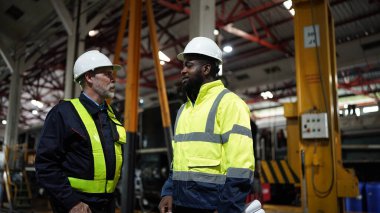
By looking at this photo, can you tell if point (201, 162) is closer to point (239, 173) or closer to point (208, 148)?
point (208, 148)

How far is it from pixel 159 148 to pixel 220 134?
6721mm

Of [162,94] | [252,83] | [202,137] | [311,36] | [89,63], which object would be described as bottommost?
[202,137]

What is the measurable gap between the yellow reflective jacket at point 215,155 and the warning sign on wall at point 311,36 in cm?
254

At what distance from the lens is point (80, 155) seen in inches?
89.8

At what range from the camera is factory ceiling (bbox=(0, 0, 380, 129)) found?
10461mm

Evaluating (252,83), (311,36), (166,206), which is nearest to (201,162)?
(166,206)

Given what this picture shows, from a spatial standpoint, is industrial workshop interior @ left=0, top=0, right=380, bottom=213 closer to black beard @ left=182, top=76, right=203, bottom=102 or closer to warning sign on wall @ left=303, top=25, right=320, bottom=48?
warning sign on wall @ left=303, top=25, right=320, bottom=48

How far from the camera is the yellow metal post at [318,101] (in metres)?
4.10

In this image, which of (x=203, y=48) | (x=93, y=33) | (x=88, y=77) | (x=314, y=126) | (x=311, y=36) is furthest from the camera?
(x=93, y=33)

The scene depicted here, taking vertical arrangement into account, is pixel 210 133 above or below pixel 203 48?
below

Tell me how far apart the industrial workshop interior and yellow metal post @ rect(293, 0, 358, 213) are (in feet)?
0.04

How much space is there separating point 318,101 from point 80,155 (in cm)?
310

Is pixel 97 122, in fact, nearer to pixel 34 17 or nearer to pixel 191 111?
pixel 191 111

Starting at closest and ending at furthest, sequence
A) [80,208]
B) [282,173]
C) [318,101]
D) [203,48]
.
Answer: [80,208]
[203,48]
[318,101]
[282,173]
